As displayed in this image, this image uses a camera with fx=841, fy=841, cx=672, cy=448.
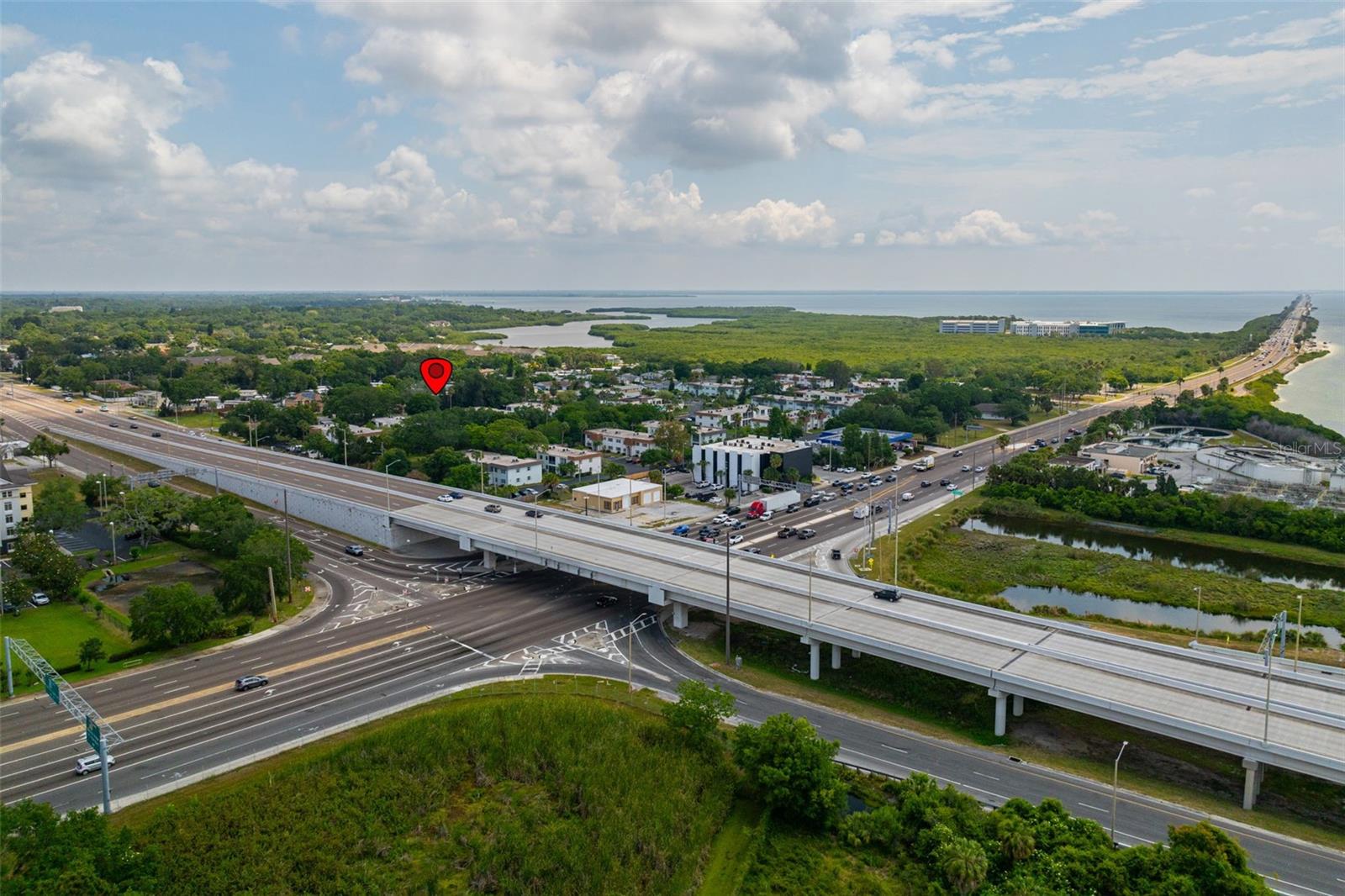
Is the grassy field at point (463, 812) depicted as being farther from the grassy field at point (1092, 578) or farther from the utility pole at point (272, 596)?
the grassy field at point (1092, 578)

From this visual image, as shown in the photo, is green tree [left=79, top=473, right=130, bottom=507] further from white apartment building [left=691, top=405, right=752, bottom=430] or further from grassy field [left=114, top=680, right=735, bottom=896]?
white apartment building [left=691, top=405, right=752, bottom=430]

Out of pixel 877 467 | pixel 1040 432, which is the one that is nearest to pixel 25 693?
pixel 877 467

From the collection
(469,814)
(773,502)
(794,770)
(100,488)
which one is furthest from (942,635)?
(100,488)

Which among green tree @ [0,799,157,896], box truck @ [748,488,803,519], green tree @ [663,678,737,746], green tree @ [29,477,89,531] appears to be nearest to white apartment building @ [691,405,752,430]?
box truck @ [748,488,803,519]

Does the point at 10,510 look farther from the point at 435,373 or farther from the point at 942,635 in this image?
the point at 942,635

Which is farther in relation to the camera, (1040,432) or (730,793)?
(1040,432)

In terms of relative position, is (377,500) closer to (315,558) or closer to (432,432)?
(315,558)
